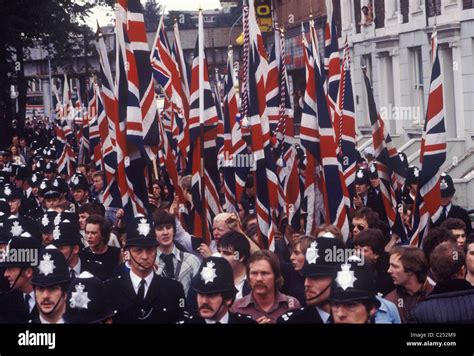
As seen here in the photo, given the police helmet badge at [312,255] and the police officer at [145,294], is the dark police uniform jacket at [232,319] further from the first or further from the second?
the police helmet badge at [312,255]

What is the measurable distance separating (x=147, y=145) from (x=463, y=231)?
2599mm

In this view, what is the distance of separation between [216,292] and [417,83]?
894 centimetres

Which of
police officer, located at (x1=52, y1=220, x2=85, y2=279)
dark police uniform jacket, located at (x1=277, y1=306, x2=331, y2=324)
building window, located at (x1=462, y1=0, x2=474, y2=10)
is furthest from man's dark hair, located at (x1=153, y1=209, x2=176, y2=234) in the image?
building window, located at (x1=462, y1=0, x2=474, y2=10)

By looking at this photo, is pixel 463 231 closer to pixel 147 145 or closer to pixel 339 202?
pixel 339 202

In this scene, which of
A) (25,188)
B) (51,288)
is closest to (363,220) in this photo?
(51,288)

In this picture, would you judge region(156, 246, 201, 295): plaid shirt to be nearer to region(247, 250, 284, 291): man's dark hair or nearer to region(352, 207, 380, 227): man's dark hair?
region(247, 250, 284, 291): man's dark hair

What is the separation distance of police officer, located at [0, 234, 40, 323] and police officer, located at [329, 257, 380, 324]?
1.86 m

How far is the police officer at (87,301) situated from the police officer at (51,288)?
161 millimetres

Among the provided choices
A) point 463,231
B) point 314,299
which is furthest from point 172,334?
point 463,231

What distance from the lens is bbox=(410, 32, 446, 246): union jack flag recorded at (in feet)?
30.4

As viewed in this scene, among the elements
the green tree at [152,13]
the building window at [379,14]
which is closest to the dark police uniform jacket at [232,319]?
the green tree at [152,13]

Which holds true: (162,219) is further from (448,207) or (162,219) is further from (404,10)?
(404,10)

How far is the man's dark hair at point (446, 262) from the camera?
269 inches

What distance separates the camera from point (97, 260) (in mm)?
8703
